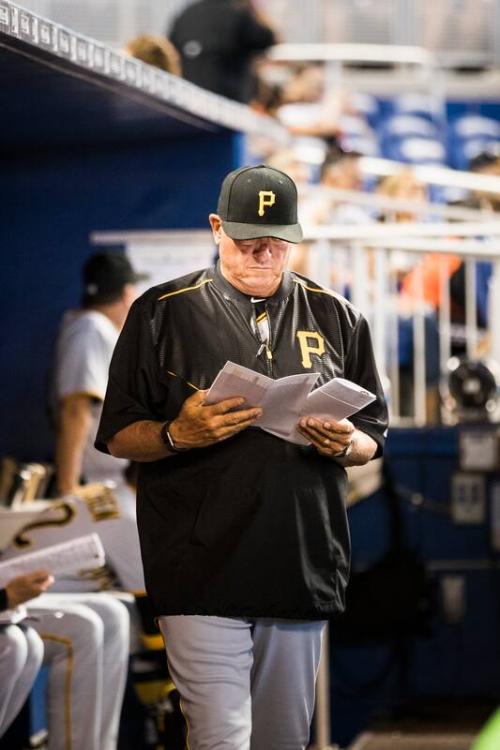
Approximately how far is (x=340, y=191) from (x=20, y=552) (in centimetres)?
465

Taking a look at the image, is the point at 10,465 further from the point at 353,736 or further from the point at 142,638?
the point at 353,736

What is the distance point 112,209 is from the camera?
6352 mm

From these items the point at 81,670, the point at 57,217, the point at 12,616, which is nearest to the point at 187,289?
the point at 12,616

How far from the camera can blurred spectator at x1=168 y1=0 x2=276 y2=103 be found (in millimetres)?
8805

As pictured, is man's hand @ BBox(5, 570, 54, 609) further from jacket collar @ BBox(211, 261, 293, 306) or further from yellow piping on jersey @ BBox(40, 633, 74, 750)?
jacket collar @ BBox(211, 261, 293, 306)

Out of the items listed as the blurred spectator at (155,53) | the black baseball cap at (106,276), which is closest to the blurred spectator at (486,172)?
the blurred spectator at (155,53)

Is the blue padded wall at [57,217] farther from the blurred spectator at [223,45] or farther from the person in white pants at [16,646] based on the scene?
the blurred spectator at [223,45]

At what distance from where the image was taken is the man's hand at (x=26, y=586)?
4.35 meters

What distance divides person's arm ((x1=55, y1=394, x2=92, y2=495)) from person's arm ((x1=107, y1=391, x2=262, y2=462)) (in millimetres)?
1834

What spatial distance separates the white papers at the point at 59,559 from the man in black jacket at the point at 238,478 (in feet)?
1.83

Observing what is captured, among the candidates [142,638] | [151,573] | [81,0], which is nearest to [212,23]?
[142,638]

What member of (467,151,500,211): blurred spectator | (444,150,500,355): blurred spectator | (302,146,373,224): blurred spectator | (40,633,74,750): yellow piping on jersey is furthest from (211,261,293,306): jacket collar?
(467,151,500,211): blurred spectator

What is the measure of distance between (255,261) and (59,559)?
3.85ft

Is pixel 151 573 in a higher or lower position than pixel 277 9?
lower
